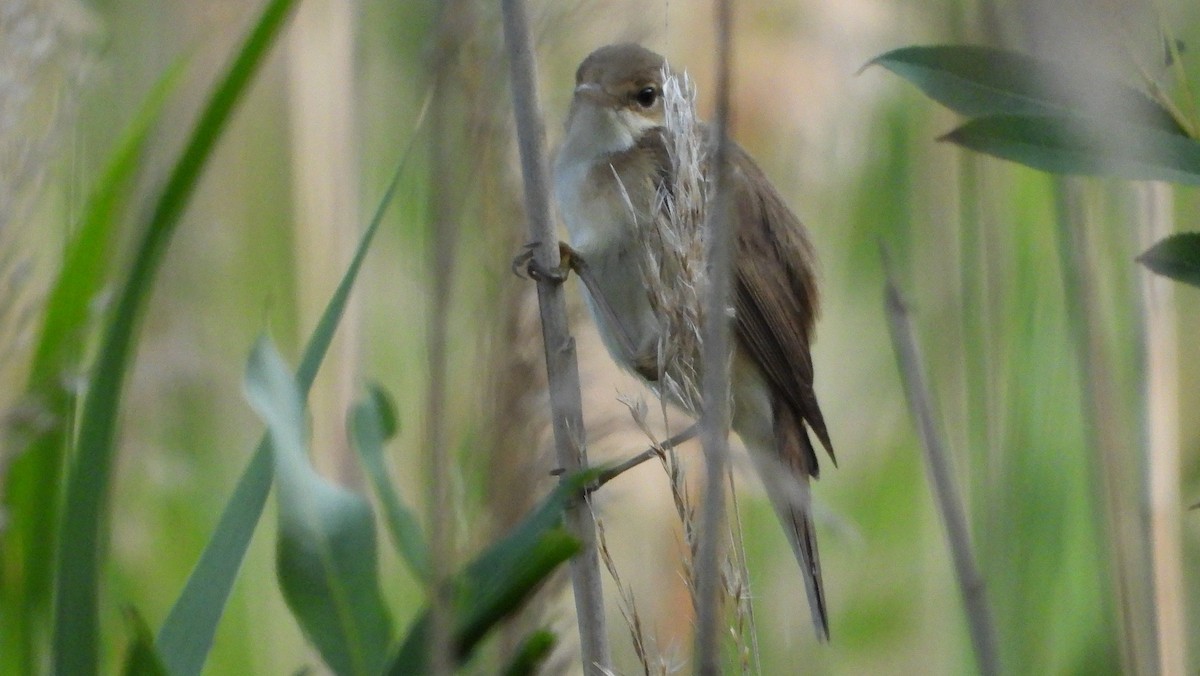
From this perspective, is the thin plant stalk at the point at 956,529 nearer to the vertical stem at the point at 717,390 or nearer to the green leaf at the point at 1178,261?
the vertical stem at the point at 717,390

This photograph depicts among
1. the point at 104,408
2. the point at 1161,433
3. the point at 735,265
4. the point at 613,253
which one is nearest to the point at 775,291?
the point at 735,265

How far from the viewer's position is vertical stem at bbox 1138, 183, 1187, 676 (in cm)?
110

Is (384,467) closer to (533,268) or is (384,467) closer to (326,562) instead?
(326,562)

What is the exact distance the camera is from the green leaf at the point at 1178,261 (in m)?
0.86

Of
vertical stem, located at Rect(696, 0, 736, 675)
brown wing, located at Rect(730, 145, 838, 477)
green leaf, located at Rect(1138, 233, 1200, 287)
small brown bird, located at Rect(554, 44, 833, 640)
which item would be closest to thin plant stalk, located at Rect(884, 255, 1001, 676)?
vertical stem, located at Rect(696, 0, 736, 675)

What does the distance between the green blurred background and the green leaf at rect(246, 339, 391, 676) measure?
0.09 metres

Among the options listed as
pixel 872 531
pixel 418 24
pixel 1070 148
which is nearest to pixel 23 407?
pixel 418 24

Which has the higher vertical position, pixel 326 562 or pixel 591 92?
pixel 591 92

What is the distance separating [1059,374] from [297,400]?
738mm

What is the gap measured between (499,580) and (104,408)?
0.94ft

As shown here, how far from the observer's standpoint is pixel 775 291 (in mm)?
1858

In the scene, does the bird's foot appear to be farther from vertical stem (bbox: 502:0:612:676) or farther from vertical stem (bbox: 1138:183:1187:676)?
vertical stem (bbox: 1138:183:1187:676)

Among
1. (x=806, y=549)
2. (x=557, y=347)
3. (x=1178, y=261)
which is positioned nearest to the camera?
(x=1178, y=261)

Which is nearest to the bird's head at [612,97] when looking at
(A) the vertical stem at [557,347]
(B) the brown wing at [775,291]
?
(B) the brown wing at [775,291]
